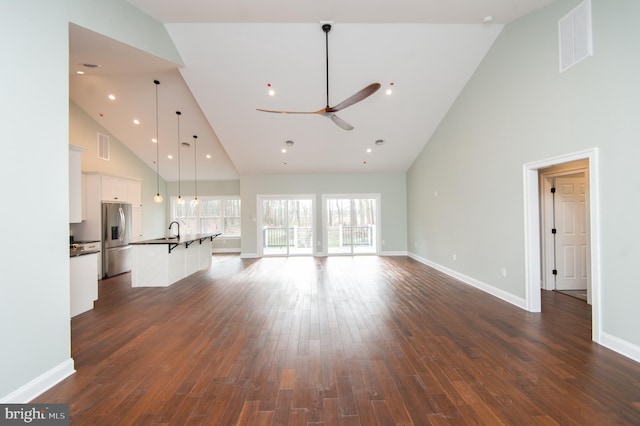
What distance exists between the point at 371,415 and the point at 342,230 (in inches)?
273

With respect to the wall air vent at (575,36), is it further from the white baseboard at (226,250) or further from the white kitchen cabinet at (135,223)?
the white baseboard at (226,250)

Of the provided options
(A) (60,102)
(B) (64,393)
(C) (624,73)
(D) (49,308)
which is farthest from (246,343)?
(C) (624,73)

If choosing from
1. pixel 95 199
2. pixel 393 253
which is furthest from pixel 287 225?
pixel 95 199

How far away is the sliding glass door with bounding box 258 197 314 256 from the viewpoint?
8.62m

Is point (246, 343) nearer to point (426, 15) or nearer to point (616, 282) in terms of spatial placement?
point (616, 282)

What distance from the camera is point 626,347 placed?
7.91 ft

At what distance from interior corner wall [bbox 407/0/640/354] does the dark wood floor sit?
2.30ft

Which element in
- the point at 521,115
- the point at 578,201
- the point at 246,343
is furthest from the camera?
the point at 578,201

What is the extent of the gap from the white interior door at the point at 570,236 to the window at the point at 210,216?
867 cm

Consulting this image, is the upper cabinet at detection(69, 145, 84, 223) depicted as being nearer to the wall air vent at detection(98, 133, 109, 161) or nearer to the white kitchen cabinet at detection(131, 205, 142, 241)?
the white kitchen cabinet at detection(131, 205, 142, 241)

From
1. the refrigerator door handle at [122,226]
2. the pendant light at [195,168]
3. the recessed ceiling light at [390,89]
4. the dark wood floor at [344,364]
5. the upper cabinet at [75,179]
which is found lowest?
the dark wood floor at [344,364]

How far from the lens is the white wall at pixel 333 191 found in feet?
27.8

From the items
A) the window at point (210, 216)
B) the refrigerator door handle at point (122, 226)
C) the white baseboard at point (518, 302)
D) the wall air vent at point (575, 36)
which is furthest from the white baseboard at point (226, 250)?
the wall air vent at point (575, 36)

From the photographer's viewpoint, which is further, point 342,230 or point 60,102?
point 342,230
